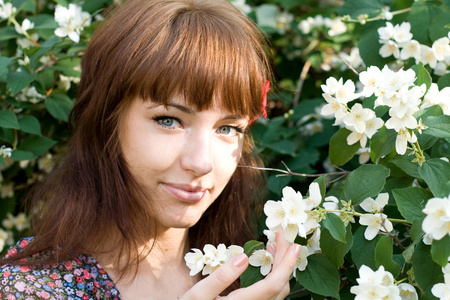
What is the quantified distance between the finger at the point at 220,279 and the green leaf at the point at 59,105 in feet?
2.85

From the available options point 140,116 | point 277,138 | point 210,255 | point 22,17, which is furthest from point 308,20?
point 210,255

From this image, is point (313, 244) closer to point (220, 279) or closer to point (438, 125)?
point (220, 279)

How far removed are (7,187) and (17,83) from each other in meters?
0.54

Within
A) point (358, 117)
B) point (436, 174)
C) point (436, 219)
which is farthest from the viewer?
point (358, 117)

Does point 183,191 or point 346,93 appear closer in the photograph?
point 346,93

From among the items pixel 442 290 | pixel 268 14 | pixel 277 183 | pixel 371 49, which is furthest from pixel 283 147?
pixel 442 290

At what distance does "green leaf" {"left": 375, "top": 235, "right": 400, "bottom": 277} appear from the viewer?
1171mm

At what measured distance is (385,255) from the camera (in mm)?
1178

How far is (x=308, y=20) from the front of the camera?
252 cm

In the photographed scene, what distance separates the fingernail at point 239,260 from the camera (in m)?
1.22

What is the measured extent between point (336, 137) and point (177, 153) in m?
0.38

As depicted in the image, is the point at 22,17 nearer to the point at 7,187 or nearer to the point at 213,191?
the point at 7,187

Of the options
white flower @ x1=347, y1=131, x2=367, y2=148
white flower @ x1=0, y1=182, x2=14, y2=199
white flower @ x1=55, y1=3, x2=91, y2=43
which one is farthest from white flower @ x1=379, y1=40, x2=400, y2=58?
white flower @ x1=0, y1=182, x2=14, y2=199

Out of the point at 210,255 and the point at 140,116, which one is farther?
the point at 140,116
